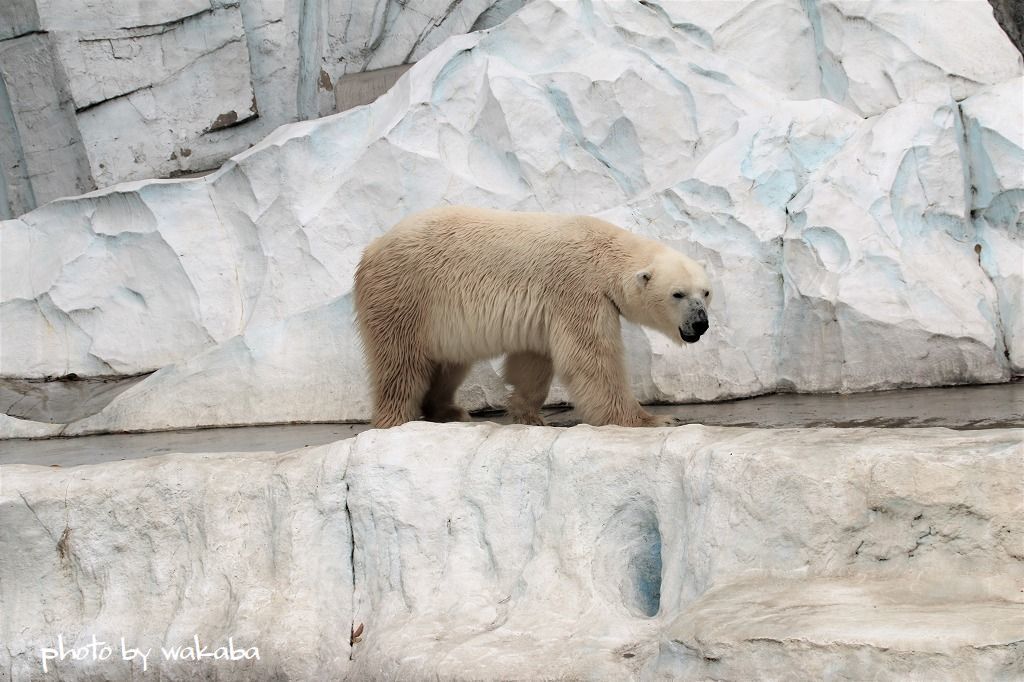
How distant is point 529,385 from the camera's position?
5.92m

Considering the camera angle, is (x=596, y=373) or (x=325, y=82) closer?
(x=596, y=373)

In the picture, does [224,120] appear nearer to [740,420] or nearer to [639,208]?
[639,208]

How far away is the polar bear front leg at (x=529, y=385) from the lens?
5.88m

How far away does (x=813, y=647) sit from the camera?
2.95 meters

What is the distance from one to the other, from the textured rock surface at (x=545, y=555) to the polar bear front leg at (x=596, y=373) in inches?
35.3

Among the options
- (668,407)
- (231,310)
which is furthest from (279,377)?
(668,407)

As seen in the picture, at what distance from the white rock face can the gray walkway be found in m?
0.24

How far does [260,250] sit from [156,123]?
1.94 metres

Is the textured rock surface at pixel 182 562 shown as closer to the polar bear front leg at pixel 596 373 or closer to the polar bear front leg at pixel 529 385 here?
the polar bear front leg at pixel 596 373

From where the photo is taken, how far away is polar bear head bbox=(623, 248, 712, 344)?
17.6 ft

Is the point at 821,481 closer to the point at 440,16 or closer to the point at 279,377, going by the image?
the point at 279,377

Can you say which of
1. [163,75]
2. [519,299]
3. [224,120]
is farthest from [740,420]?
[163,75]

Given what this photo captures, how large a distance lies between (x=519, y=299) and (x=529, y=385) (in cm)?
62

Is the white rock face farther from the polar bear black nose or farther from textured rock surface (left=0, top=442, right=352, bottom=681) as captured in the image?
textured rock surface (left=0, top=442, right=352, bottom=681)
